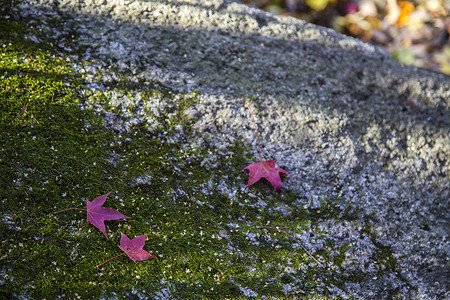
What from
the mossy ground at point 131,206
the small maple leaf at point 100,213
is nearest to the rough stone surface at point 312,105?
the mossy ground at point 131,206

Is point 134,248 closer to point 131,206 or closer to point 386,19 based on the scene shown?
point 131,206

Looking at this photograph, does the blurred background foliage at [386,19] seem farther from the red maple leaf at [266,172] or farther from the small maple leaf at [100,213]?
the small maple leaf at [100,213]

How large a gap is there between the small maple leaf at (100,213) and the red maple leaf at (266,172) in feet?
2.40

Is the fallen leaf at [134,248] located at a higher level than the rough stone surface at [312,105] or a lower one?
lower

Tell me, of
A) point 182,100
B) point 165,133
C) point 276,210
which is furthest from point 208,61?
point 276,210

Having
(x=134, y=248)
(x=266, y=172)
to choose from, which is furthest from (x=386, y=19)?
(x=134, y=248)

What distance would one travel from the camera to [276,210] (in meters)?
1.81

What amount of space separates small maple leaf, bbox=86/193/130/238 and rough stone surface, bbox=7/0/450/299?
607mm

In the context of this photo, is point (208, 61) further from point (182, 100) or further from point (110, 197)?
point (110, 197)

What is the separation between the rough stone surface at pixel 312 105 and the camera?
74.9 inches

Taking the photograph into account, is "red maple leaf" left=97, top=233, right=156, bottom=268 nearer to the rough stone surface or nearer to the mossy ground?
the mossy ground

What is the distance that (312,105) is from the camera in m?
2.21

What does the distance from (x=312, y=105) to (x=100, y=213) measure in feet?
5.03

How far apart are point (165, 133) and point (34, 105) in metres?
0.72
